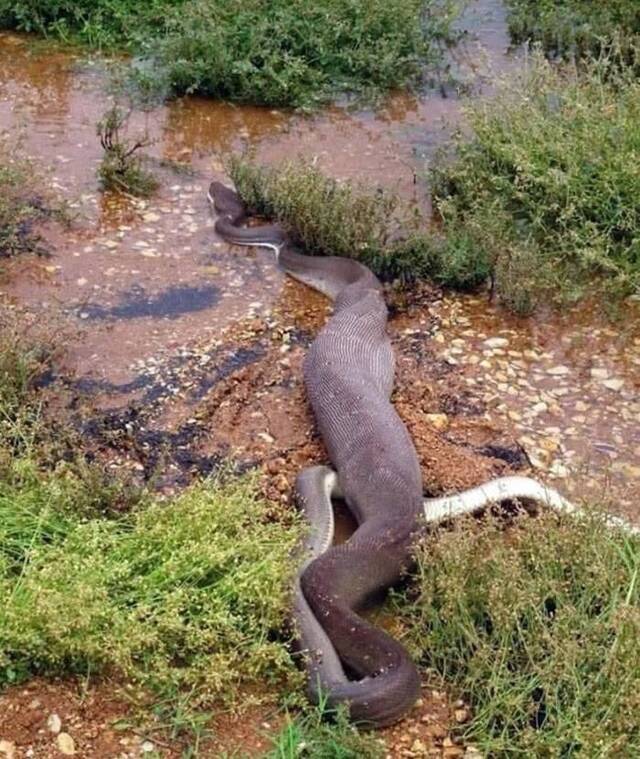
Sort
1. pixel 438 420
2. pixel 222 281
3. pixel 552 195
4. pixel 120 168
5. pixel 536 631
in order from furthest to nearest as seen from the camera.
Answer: pixel 120 168 < pixel 222 281 < pixel 552 195 < pixel 438 420 < pixel 536 631

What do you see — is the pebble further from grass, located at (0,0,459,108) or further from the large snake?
grass, located at (0,0,459,108)

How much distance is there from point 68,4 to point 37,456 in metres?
6.36

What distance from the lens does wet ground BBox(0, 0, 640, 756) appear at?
5633 millimetres

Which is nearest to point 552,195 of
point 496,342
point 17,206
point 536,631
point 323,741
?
point 496,342

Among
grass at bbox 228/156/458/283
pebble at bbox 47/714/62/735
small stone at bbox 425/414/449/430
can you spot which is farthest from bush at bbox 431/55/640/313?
pebble at bbox 47/714/62/735

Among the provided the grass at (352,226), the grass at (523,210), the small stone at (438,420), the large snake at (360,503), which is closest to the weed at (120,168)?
the grass at (523,210)

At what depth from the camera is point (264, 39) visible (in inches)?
373

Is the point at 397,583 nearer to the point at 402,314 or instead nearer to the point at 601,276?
the point at 402,314

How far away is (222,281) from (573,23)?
4.89 m

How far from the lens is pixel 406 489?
201 inches

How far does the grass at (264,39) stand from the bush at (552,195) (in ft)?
7.35

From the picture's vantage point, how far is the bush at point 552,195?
6.78 meters

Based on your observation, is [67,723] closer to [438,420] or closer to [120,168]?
[438,420]

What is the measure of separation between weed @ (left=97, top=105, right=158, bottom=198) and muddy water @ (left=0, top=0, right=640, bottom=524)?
0.12m
